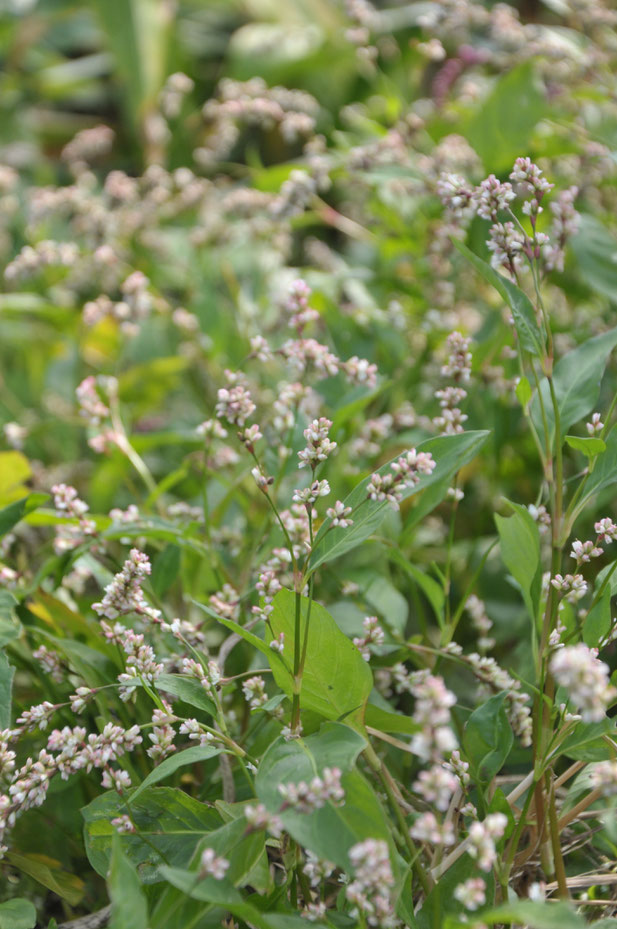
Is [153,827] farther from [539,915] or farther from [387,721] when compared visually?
[539,915]

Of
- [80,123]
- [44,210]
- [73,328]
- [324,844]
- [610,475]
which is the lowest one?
[80,123]

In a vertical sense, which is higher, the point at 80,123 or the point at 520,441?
the point at 520,441

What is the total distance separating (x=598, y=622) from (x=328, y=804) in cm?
21

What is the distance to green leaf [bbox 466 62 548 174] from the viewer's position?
103cm

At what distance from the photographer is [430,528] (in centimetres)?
102

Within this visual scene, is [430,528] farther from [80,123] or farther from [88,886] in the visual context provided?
[80,123]

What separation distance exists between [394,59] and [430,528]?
1.44 metres

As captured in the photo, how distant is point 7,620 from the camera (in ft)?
2.12

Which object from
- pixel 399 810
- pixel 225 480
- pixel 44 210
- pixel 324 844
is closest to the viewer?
pixel 324 844

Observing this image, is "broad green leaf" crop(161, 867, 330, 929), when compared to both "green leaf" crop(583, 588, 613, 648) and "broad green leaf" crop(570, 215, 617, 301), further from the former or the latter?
"broad green leaf" crop(570, 215, 617, 301)

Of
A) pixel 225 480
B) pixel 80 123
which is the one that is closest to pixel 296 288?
pixel 225 480

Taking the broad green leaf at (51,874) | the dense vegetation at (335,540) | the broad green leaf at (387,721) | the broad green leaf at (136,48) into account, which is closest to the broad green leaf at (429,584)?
the dense vegetation at (335,540)

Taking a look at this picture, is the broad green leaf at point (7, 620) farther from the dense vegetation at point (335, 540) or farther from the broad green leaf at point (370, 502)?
the broad green leaf at point (370, 502)

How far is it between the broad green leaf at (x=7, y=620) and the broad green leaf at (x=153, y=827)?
13 centimetres
